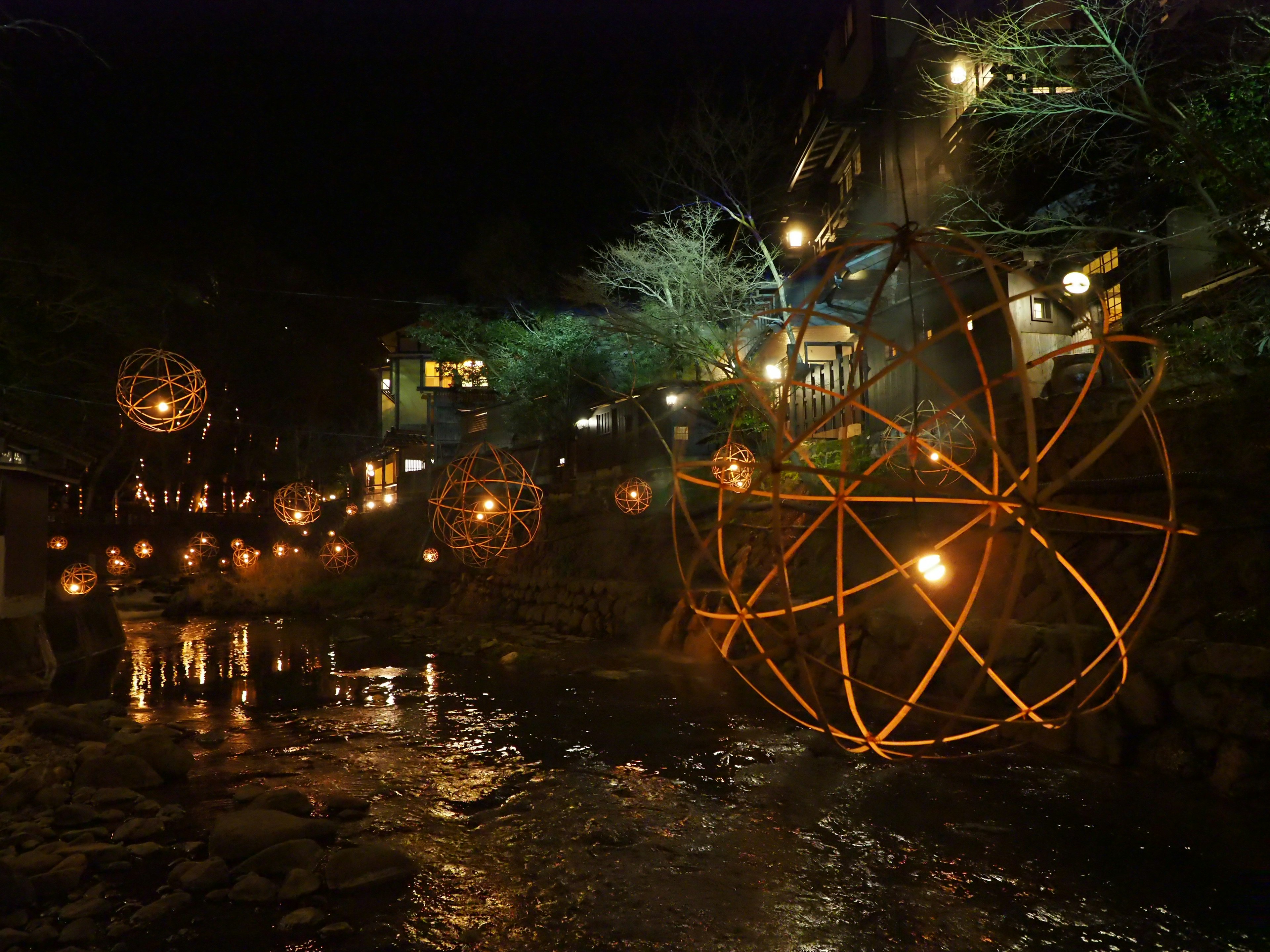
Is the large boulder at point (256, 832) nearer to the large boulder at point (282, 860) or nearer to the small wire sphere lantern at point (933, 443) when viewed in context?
the large boulder at point (282, 860)

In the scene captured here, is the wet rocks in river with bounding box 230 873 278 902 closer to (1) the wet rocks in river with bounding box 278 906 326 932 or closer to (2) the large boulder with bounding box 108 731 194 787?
(1) the wet rocks in river with bounding box 278 906 326 932

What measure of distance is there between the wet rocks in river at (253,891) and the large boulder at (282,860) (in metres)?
0.21

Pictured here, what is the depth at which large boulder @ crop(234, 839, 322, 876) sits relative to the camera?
24.8 feet

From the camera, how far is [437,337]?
33000 mm

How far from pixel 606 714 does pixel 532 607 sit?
12391 mm

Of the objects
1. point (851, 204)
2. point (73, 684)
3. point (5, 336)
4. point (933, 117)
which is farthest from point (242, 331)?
point (933, 117)

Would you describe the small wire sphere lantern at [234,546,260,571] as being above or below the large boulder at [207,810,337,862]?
above

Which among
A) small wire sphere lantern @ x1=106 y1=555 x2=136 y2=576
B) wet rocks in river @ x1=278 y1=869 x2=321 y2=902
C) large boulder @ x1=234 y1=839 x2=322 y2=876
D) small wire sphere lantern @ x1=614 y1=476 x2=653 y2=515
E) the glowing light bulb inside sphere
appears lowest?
wet rocks in river @ x1=278 y1=869 x2=321 y2=902

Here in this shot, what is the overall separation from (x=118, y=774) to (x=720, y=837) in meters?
7.23

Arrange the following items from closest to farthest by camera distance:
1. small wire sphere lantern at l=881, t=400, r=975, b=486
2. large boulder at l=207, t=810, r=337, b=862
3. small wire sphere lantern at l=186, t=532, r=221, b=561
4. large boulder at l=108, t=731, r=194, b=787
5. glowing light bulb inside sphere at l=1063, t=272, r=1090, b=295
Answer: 1. large boulder at l=207, t=810, r=337, b=862
2. large boulder at l=108, t=731, r=194, b=787
3. glowing light bulb inside sphere at l=1063, t=272, r=1090, b=295
4. small wire sphere lantern at l=881, t=400, r=975, b=486
5. small wire sphere lantern at l=186, t=532, r=221, b=561

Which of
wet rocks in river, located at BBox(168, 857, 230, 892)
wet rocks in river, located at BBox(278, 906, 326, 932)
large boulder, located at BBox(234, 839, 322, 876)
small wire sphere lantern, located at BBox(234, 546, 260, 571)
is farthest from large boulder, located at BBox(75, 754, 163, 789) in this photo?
small wire sphere lantern, located at BBox(234, 546, 260, 571)

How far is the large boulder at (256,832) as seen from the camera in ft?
26.0

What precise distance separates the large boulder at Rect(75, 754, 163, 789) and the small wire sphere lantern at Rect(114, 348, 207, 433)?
4066mm

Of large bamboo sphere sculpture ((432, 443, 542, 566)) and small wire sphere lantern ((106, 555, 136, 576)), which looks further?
small wire sphere lantern ((106, 555, 136, 576))
